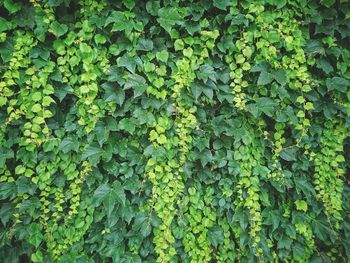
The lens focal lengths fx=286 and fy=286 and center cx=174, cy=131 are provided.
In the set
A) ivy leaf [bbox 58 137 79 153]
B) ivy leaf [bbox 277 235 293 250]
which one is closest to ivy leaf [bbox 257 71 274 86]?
ivy leaf [bbox 277 235 293 250]

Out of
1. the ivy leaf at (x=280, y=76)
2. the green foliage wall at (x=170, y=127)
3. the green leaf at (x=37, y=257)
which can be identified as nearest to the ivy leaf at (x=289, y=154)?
the green foliage wall at (x=170, y=127)

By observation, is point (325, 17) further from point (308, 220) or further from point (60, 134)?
point (60, 134)

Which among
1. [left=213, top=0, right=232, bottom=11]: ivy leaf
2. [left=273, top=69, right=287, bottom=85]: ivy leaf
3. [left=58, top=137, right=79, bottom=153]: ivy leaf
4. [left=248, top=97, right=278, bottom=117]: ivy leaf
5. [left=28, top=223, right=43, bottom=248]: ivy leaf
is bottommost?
[left=28, top=223, right=43, bottom=248]: ivy leaf

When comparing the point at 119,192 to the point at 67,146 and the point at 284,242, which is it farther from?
the point at 284,242

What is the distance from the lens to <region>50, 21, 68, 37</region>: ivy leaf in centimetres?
175

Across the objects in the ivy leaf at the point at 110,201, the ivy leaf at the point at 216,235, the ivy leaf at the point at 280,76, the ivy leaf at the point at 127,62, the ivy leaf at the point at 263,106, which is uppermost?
the ivy leaf at the point at 127,62

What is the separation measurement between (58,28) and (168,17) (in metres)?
0.68

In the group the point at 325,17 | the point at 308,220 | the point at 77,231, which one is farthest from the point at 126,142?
the point at 325,17

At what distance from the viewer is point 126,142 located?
192 cm

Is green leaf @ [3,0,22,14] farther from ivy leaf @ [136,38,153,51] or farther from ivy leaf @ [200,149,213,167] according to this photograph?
ivy leaf @ [200,149,213,167]

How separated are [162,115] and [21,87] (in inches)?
35.8

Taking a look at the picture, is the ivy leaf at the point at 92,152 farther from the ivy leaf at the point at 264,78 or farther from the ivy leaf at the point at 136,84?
the ivy leaf at the point at 264,78

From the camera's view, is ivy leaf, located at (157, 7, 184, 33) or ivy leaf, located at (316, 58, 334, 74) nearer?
ivy leaf, located at (157, 7, 184, 33)

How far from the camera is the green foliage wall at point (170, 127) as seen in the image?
5.92 ft
